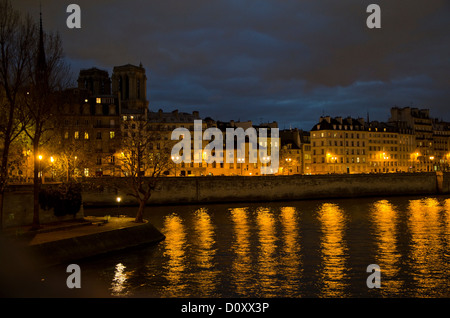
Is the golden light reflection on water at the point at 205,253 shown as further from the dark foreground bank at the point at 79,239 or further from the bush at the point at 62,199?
the bush at the point at 62,199

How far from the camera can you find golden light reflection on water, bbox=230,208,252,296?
74.4ft

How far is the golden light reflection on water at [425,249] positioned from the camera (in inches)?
889

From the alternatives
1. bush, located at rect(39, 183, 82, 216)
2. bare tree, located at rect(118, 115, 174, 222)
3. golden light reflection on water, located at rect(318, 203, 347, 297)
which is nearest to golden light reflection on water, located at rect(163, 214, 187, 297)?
bare tree, located at rect(118, 115, 174, 222)

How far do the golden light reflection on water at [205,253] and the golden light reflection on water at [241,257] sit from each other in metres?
1.23

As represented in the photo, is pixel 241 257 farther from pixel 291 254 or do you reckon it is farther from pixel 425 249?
pixel 425 249

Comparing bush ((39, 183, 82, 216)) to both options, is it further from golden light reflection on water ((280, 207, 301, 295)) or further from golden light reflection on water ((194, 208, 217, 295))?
golden light reflection on water ((280, 207, 301, 295))

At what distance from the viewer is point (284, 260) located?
2766 centimetres

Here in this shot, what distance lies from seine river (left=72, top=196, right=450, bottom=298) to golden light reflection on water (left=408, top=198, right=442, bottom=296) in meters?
0.05

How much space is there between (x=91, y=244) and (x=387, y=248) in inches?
786

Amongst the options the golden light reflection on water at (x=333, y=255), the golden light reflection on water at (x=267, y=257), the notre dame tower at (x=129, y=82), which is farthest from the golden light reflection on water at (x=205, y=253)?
the notre dame tower at (x=129, y=82)

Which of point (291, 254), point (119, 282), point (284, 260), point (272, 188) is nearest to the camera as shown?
point (119, 282)

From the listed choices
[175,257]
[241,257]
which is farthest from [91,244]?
[241,257]
